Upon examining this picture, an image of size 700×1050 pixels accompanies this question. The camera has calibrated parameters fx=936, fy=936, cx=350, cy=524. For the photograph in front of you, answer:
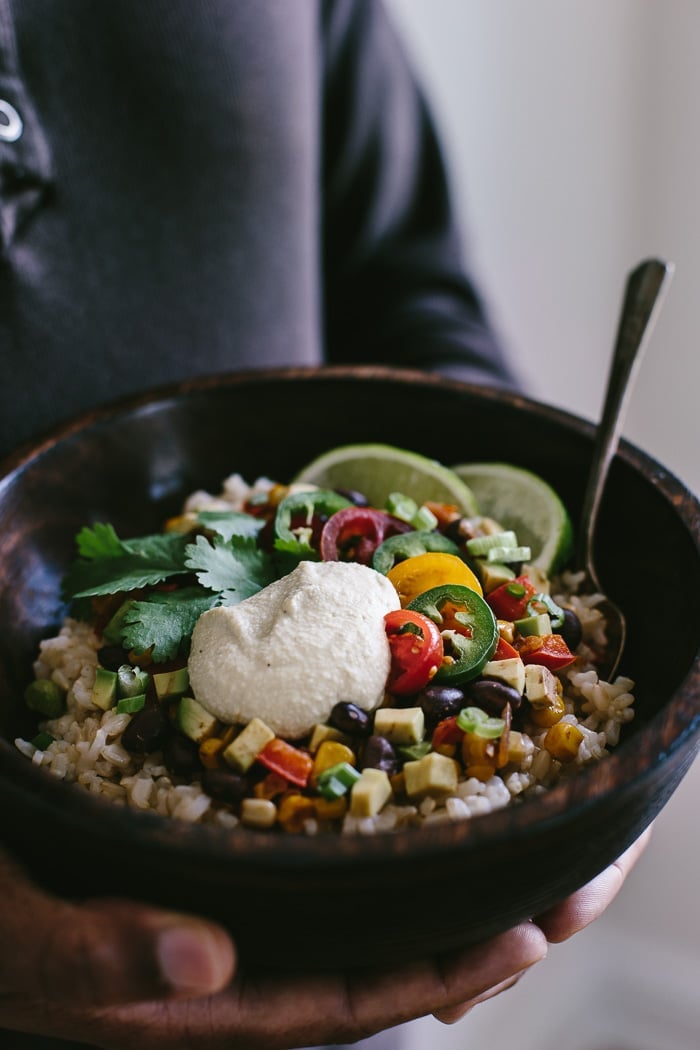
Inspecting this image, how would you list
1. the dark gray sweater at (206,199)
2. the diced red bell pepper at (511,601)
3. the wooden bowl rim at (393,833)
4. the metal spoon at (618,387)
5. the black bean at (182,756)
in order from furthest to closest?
the dark gray sweater at (206,199) < the metal spoon at (618,387) < the diced red bell pepper at (511,601) < the black bean at (182,756) < the wooden bowl rim at (393,833)

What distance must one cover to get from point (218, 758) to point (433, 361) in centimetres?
168

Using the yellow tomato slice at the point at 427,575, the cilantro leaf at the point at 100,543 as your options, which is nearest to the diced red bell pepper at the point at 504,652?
the yellow tomato slice at the point at 427,575

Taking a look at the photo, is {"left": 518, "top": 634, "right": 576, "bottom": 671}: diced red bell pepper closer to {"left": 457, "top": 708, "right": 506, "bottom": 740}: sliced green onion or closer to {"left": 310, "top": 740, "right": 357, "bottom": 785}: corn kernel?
{"left": 457, "top": 708, "right": 506, "bottom": 740}: sliced green onion

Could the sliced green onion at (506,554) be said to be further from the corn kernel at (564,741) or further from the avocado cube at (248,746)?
the avocado cube at (248,746)

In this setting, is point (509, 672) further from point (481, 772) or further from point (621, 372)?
point (621, 372)

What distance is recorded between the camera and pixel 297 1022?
1.35 metres

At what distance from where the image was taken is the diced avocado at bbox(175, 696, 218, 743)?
1.43 meters

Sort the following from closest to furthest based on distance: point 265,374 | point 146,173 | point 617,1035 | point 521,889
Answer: point 521,889 → point 265,374 → point 146,173 → point 617,1035

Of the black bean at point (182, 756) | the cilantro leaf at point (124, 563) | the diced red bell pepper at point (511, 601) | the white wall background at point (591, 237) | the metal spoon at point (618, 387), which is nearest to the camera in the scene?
the black bean at point (182, 756)

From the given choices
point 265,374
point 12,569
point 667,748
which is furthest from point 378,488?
point 667,748

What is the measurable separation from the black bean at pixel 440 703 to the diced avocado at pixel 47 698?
25.7 inches

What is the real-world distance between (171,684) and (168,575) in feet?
0.82

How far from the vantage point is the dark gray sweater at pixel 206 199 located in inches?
85.8

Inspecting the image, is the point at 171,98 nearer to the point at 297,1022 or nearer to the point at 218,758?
the point at 218,758
